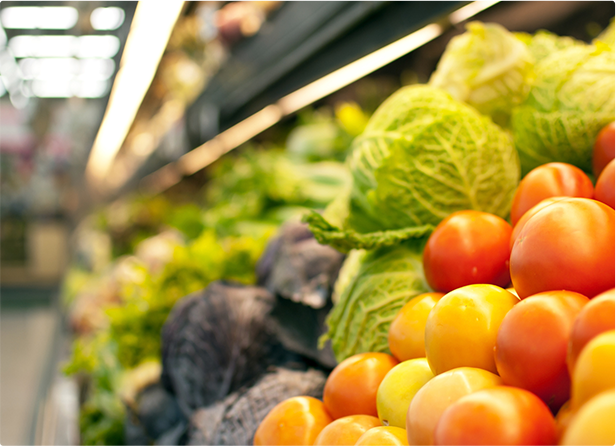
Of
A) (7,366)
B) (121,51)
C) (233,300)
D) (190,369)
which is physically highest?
(121,51)

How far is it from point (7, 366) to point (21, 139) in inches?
435

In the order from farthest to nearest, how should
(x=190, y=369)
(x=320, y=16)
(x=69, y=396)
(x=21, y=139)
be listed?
(x=21, y=139) < (x=69, y=396) < (x=320, y=16) < (x=190, y=369)

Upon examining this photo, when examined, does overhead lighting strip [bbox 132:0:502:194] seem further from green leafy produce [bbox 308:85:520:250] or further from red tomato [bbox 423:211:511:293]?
red tomato [bbox 423:211:511:293]

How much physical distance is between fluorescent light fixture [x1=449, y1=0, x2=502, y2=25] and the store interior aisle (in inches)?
88.7

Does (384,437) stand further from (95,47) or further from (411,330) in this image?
(95,47)

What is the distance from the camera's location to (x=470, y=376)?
0.51 meters

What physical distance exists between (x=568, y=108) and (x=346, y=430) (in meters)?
0.70

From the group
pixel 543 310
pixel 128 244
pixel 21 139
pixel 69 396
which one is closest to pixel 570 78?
pixel 543 310

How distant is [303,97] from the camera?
2422 millimetres

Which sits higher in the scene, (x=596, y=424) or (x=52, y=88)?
(x=52, y=88)

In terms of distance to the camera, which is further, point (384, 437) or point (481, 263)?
point (481, 263)

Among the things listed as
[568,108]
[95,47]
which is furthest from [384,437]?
[95,47]

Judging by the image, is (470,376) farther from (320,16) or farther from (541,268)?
(320,16)

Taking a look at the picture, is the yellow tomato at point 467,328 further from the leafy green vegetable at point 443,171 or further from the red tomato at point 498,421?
the leafy green vegetable at point 443,171
